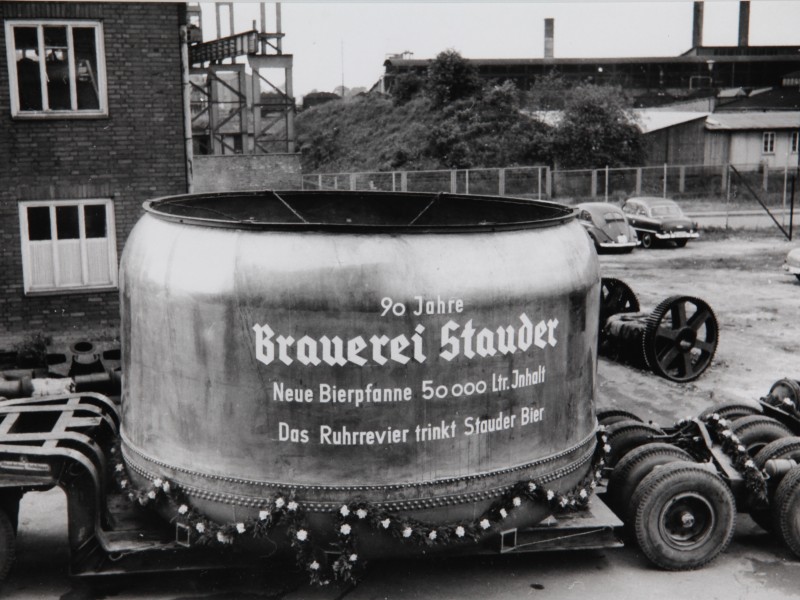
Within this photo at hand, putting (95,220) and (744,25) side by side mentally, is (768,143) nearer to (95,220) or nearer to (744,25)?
(744,25)

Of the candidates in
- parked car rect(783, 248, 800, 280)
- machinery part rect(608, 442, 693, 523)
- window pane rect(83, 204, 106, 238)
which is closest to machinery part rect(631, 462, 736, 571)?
machinery part rect(608, 442, 693, 523)

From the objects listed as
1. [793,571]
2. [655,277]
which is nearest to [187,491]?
[793,571]

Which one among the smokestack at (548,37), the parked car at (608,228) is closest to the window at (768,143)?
the smokestack at (548,37)

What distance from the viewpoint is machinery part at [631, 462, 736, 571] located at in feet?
24.8

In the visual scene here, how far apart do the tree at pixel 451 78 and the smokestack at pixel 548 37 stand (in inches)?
1027

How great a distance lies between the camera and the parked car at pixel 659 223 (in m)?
32.0

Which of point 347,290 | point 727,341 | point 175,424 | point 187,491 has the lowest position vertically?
point 727,341

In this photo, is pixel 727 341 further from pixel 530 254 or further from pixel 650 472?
A: pixel 530 254

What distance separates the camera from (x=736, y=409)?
31.7ft

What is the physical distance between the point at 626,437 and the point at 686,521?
4.21 feet

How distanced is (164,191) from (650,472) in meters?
11.6

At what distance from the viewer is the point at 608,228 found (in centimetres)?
3064

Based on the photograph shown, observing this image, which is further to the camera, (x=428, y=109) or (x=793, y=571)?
(x=428, y=109)

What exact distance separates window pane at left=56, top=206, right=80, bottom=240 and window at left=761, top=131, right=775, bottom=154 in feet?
164
